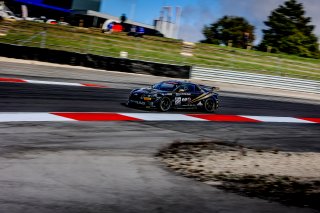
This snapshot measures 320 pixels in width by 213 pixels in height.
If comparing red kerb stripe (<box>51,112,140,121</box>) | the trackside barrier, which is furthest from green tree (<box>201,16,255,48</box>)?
red kerb stripe (<box>51,112,140,121</box>)

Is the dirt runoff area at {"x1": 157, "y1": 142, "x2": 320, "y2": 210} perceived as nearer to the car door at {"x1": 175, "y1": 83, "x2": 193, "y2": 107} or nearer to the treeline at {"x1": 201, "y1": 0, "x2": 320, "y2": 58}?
the car door at {"x1": 175, "y1": 83, "x2": 193, "y2": 107}

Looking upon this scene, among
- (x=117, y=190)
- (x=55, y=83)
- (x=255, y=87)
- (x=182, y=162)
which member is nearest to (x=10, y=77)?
(x=55, y=83)

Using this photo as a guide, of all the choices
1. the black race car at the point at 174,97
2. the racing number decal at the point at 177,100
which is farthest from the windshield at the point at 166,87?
the racing number decal at the point at 177,100

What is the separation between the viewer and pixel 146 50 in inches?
1260

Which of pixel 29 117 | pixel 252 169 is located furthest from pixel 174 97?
pixel 252 169

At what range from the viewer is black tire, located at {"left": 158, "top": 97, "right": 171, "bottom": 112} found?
1397 cm

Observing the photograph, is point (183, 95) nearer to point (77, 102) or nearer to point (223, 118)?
point (223, 118)

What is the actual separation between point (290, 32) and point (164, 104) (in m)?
54.1

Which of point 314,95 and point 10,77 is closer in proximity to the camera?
point 10,77

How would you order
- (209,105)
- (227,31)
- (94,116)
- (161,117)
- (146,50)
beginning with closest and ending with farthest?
(94,116) → (161,117) → (209,105) → (146,50) → (227,31)

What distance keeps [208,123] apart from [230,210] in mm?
7410

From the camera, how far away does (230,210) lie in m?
5.83

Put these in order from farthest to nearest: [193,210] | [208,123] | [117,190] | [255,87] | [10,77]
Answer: [255,87]
[10,77]
[208,123]
[117,190]
[193,210]

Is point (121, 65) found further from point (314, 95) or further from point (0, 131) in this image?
point (0, 131)
